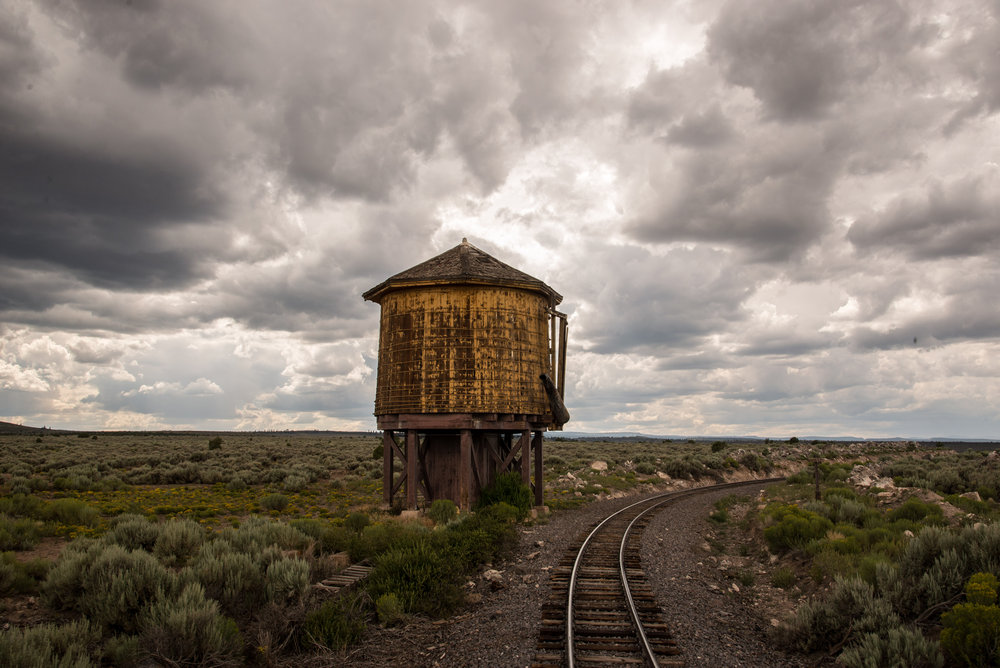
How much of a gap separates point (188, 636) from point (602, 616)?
5367 mm

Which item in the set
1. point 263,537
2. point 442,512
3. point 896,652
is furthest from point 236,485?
point 896,652

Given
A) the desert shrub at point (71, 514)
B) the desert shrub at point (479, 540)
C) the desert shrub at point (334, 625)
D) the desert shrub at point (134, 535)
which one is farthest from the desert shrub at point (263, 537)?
the desert shrub at point (71, 514)

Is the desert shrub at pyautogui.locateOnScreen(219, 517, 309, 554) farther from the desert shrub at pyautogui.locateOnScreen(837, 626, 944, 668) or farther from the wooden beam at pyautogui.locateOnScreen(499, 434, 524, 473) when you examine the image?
the wooden beam at pyautogui.locateOnScreen(499, 434, 524, 473)

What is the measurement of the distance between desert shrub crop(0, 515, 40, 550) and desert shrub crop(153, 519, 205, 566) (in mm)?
3194

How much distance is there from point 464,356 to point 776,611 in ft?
35.0

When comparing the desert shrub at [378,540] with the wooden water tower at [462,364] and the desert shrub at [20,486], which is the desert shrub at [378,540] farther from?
the desert shrub at [20,486]

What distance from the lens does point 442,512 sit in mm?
16453

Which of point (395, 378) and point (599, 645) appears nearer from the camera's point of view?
point (599, 645)

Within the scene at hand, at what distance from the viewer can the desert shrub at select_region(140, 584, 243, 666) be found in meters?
6.68

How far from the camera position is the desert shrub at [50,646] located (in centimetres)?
572

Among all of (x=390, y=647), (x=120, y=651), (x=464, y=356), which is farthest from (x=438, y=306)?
(x=120, y=651)

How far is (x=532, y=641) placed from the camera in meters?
7.68

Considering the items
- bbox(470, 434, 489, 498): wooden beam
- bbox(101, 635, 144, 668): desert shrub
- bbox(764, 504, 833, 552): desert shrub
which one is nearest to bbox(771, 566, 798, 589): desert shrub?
bbox(764, 504, 833, 552): desert shrub

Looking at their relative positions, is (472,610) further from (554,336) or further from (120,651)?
(554,336)
